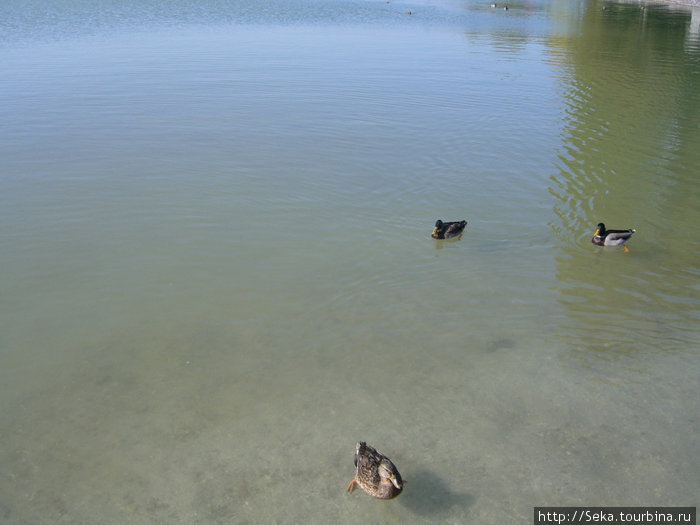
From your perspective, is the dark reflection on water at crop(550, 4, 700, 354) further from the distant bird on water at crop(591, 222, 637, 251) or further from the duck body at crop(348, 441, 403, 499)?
the duck body at crop(348, 441, 403, 499)

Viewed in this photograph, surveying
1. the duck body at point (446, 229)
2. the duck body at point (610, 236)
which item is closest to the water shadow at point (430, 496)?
the duck body at point (446, 229)

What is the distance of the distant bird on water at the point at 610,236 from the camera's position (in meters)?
11.7

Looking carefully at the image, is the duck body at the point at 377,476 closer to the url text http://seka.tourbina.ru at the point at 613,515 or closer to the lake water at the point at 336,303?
the lake water at the point at 336,303

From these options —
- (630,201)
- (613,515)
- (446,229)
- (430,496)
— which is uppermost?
(446,229)

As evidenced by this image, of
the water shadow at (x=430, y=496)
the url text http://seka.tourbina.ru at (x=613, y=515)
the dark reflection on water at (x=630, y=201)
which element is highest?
the dark reflection on water at (x=630, y=201)

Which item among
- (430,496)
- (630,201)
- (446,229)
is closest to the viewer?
(430,496)

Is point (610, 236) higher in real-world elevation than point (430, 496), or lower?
higher

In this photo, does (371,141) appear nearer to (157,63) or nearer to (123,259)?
(123,259)

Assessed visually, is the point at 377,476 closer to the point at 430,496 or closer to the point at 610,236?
the point at 430,496

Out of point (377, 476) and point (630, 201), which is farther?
point (630, 201)

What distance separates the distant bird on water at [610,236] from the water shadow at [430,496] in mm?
7091

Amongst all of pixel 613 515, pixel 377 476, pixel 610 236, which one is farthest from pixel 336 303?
pixel 610 236

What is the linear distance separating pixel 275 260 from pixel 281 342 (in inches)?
105

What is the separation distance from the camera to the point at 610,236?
38.7 feet
